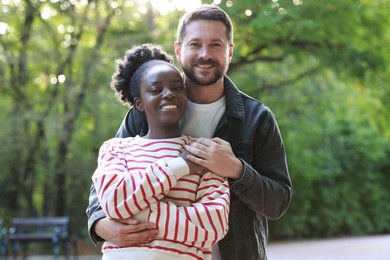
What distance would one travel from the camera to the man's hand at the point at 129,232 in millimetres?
2217

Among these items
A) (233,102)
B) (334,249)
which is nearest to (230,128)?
(233,102)

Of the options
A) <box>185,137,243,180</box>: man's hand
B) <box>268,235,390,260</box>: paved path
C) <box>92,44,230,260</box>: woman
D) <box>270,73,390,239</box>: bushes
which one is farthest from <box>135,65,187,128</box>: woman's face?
<box>270,73,390,239</box>: bushes

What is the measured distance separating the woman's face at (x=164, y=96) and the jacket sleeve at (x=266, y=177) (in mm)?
322

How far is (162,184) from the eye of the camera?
220 centimetres

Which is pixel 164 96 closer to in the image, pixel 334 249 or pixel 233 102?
pixel 233 102

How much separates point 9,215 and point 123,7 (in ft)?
17.7

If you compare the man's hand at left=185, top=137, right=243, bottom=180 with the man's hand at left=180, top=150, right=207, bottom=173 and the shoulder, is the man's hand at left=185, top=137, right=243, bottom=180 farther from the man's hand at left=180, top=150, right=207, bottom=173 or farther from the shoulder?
the shoulder

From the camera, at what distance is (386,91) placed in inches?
528

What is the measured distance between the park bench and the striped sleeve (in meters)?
8.19

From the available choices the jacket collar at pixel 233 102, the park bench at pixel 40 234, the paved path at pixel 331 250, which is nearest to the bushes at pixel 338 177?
the paved path at pixel 331 250

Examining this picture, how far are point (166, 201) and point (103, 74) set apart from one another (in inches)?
436

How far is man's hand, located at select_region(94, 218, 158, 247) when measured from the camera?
7.27 feet

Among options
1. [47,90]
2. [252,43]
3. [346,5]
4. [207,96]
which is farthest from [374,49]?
[207,96]

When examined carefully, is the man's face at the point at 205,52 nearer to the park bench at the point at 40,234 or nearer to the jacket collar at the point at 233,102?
the jacket collar at the point at 233,102
